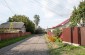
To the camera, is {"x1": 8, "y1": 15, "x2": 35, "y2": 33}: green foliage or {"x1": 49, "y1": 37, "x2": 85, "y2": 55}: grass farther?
{"x1": 8, "y1": 15, "x2": 35, "y2": 33}: green foliage

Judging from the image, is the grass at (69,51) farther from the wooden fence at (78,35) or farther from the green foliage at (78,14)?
the green foliage at (78,14)

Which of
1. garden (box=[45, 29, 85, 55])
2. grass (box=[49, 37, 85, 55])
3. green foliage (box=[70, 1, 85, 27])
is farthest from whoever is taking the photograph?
green foliage (box=[70, 1, 85, 27])

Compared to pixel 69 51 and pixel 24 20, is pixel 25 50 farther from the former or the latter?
pixel 24 20

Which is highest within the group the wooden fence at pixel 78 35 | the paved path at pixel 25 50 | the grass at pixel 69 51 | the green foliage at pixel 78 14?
the green foliage at pixel 78 14

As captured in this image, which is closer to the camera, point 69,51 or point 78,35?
point 69,51

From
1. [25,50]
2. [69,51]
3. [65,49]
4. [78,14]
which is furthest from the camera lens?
[78,14]

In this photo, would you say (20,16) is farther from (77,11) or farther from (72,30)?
(72,30)

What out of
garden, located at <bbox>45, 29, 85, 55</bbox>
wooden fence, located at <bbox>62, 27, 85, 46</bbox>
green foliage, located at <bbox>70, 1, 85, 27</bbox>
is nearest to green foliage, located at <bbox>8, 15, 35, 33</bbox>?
garden, located at <bbox>45, 29, 85, 55</bbox>

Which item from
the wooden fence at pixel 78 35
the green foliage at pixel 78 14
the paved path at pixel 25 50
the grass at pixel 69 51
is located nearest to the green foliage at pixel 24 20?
the green foliage at pixel 78 14

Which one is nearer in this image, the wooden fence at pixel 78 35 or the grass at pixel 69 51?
the grass at pixel 69 51

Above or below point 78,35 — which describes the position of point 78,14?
above

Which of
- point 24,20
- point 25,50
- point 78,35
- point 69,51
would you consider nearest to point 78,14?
point 78,35

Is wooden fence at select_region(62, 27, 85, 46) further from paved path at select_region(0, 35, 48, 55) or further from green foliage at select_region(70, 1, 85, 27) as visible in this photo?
green foliage at select_region(70, 1, 85, 27)

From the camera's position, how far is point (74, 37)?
1024 inches
